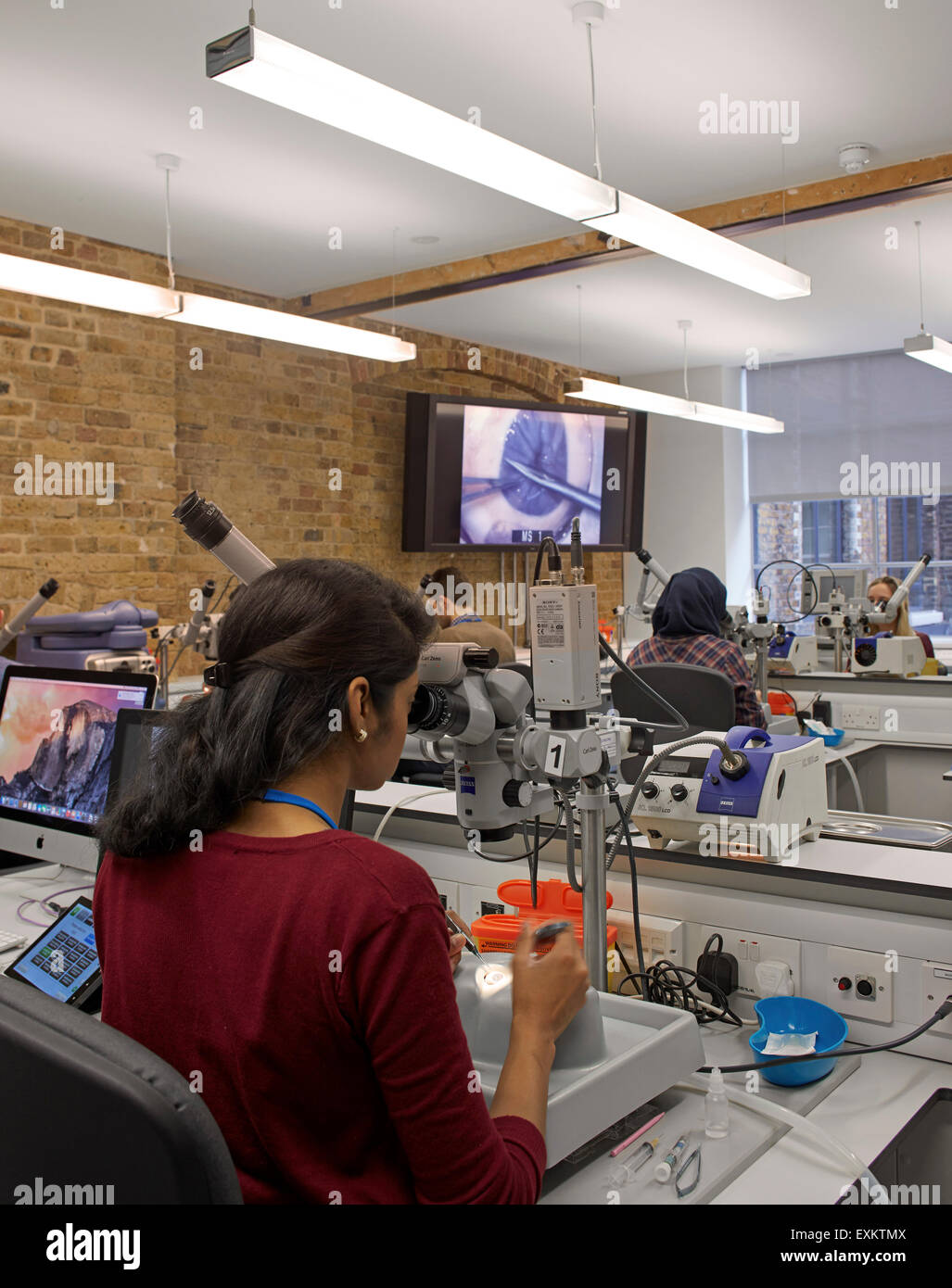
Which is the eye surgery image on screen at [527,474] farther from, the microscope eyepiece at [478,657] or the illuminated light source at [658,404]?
the microscope eyepiece at [478,657]

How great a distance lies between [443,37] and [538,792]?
2.83m

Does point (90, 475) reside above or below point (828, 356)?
below

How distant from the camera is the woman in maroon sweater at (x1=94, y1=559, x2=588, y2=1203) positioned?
88 cm

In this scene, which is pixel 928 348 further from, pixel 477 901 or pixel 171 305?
pixel 477 901

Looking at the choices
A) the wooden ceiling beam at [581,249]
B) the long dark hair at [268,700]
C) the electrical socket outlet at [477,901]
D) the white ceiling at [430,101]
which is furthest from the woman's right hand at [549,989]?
the wooden ceiling beam at [581,249]

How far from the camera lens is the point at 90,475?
514 cm

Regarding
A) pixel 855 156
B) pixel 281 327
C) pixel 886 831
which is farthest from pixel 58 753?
pixel 855 156

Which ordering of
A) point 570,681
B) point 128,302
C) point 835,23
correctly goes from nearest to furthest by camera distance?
point 570,681 → point 835,23 → point 128,302

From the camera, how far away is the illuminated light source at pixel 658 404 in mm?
5758

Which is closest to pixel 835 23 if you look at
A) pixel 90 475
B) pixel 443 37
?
pixel 443 37

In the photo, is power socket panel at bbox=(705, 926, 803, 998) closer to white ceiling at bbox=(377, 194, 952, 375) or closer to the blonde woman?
the blonde woman

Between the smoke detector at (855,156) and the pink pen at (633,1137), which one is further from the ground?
the smoke detector at (855,156)

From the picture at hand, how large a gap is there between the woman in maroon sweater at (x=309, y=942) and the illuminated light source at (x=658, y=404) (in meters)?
4.78

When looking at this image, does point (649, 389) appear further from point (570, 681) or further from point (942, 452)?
point (570, 681)
